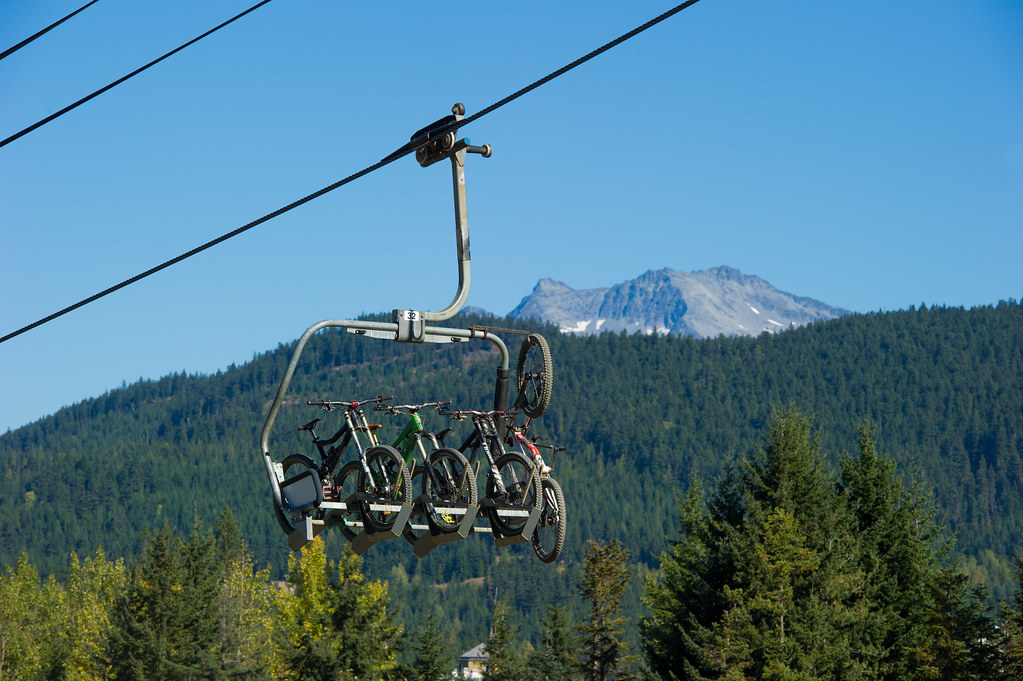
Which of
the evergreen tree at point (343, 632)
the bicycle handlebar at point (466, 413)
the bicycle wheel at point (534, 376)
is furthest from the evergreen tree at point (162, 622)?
the bicycle handlebar at point (466, 413)

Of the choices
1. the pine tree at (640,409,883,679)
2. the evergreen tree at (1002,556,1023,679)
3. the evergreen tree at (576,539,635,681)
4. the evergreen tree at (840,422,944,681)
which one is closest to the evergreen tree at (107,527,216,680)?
the evergreen tree at (576,539,635,681)

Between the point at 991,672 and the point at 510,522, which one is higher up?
the point at 510,522

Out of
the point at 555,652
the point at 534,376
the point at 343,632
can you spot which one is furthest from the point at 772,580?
the point at 555,652

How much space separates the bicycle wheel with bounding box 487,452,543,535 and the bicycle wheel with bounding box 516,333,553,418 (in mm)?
792

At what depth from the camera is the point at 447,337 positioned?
52.4ft

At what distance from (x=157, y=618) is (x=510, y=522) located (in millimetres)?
59740

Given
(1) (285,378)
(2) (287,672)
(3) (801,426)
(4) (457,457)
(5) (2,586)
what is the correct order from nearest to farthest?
(1) (285,378) → (4) (457,457) → (3) (801,426) → (2) (287,672) → (5) (2,586)

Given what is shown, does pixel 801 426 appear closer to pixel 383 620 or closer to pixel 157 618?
pixel 383 620

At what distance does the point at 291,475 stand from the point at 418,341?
2.94 metres

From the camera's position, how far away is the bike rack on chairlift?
15680mm

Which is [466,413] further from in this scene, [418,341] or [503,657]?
[503,657]

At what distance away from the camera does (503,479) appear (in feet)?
57.2

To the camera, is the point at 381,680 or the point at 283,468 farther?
the point at 381,680

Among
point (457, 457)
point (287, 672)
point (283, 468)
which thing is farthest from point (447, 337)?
point (287, 672)
